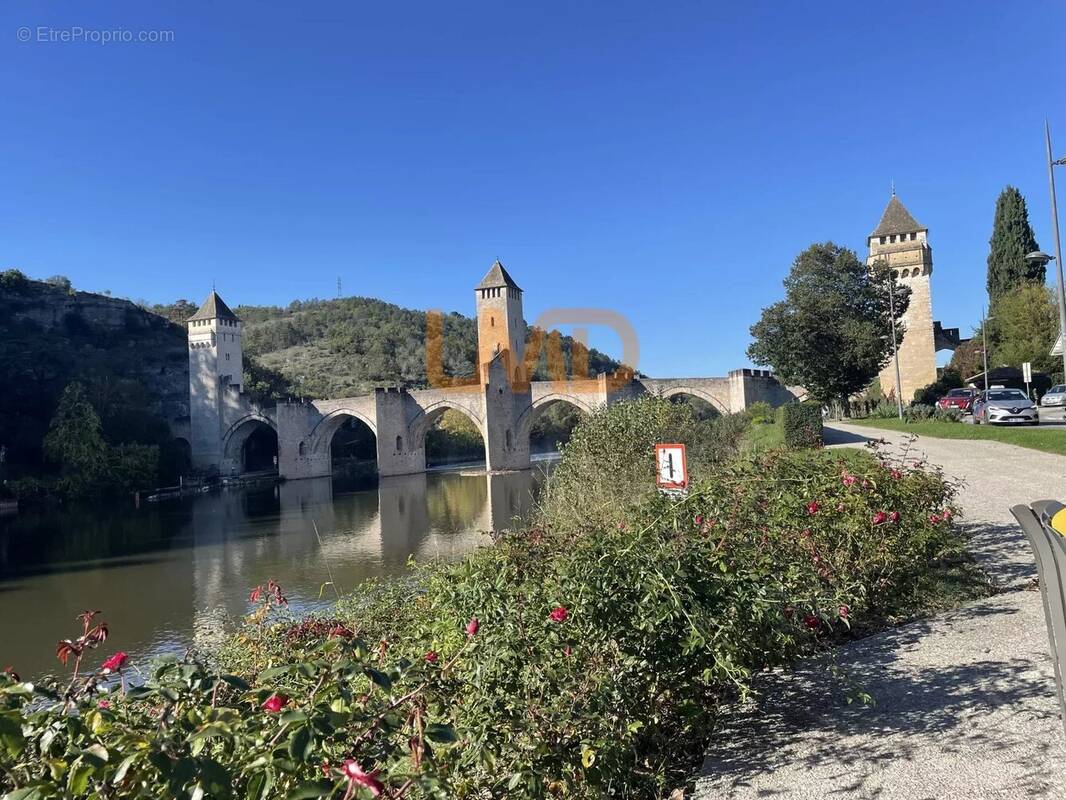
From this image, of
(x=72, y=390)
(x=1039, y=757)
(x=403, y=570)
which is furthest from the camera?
(x=72, y=390)

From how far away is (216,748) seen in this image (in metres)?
1.62

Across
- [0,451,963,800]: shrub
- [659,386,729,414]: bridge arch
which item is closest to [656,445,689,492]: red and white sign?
[0,451,963,800]: shrub

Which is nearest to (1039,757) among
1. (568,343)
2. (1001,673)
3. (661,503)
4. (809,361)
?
(1001,673)

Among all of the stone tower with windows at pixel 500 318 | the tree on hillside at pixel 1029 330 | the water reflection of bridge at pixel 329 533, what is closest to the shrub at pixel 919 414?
the water reflection of bridge at pixel 329 533

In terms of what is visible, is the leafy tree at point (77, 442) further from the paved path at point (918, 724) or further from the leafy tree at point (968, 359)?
the leafy tree at point (968, 359)

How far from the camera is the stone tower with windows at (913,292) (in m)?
33.4

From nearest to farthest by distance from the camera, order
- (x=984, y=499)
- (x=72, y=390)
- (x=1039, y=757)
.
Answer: (x=1039, y=757), (x=984, y=499), (x=72, y=390)

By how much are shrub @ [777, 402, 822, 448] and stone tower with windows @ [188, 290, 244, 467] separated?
117 ft

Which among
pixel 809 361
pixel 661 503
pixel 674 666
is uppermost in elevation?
pixel 809 361

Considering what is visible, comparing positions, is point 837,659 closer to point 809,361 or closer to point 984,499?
point 984,499

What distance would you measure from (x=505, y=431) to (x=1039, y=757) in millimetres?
35498

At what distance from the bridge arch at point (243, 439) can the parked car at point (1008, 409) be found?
34.8 m

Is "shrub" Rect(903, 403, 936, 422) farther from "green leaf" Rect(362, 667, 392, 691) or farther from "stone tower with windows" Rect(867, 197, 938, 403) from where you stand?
"green leaf" Rect(362, 667, 392, 691)

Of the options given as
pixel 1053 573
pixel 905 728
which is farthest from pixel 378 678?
pixel 905 728
